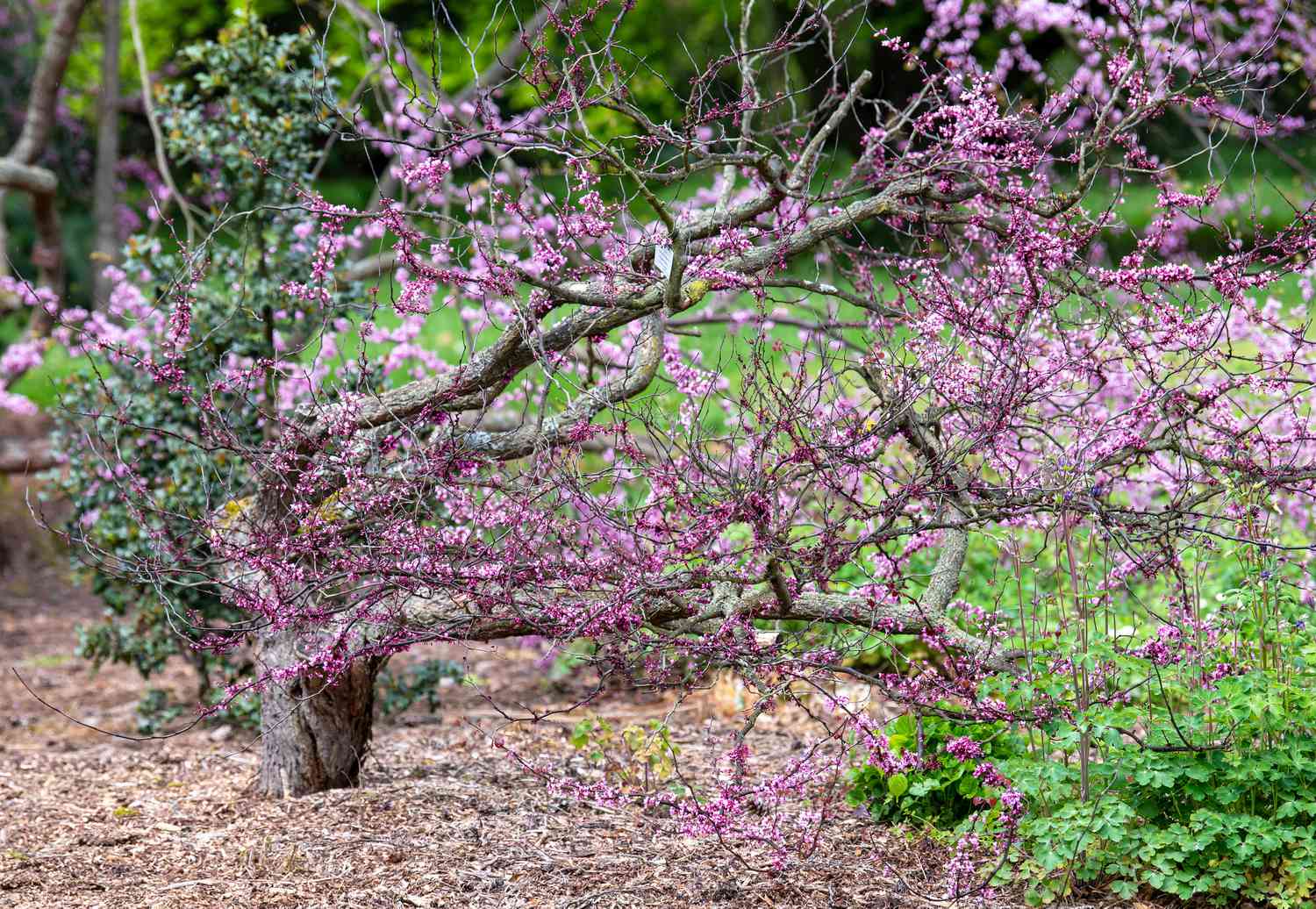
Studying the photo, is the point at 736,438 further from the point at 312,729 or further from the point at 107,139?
the point at 107,139

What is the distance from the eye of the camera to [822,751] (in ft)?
16.4

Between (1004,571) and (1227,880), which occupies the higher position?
(1004,571)

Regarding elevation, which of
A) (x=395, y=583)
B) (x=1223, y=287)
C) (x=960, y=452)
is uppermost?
(x=1223, y=287)

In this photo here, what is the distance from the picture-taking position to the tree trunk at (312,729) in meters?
4.60

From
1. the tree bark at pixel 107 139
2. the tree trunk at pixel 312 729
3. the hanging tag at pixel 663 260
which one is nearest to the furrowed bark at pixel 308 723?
the tree trunk at pixel 312 729

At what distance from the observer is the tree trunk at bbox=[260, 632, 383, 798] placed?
4.60m

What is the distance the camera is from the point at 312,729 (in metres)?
4.70

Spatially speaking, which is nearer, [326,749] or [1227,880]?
[1227,880]

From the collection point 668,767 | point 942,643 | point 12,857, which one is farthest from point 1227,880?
point 12,857

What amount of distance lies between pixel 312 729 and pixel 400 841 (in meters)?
0.67

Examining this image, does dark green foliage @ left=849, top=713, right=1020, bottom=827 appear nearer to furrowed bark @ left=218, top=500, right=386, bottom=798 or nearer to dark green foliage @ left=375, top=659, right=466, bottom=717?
furrowed bark @ left=218, top=500, right=386, bottom=798

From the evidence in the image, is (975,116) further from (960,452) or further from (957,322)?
(960,452)

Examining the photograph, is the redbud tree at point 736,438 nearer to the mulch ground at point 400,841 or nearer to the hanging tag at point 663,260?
the hanging tag at point 663,260

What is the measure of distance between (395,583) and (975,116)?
2244mm
